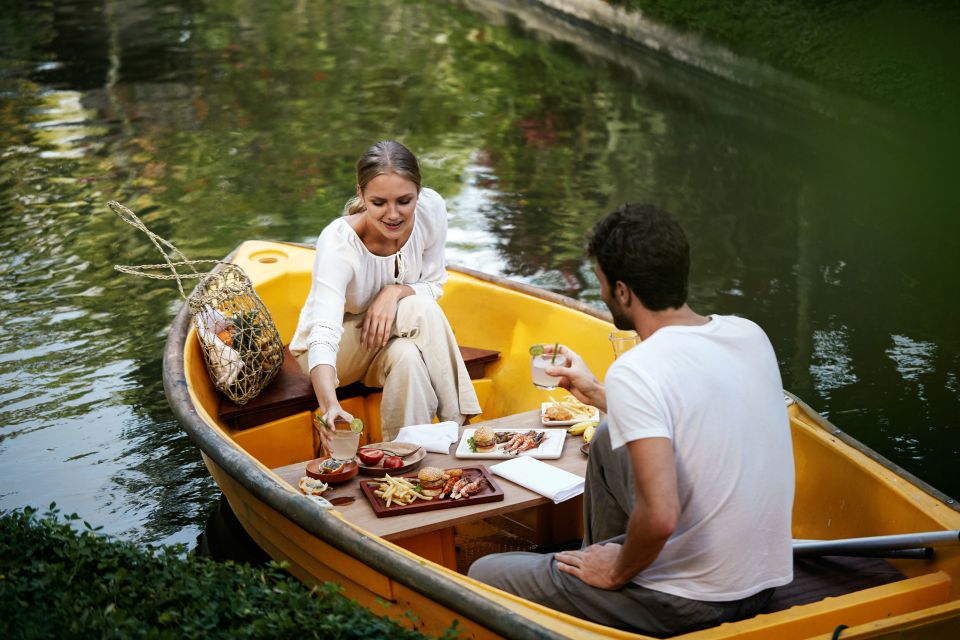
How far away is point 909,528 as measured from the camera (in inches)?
136

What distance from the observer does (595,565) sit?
3074 millimetres

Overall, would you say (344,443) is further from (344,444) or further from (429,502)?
(429,502)

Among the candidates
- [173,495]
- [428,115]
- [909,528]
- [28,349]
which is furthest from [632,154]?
[909,528]

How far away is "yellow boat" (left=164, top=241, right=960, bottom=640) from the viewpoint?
302cm

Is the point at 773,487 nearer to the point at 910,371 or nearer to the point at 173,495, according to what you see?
the point at 173,495

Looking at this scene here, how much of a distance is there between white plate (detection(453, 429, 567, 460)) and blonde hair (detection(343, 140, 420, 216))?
1.09 m

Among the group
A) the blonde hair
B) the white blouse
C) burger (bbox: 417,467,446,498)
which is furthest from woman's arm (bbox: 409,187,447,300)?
burger (bbox: 417,467,446,498)

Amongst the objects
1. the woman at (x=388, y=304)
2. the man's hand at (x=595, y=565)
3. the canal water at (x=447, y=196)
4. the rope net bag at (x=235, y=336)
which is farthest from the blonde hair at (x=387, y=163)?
the canal water at (x=447, y=196)

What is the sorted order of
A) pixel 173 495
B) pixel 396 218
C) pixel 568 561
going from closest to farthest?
pixel 568 561, pixel 396 218, pixel 173 495

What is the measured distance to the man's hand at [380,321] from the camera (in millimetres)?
4672

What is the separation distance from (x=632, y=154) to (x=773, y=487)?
9524 mm

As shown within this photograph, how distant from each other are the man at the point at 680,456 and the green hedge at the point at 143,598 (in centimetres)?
56

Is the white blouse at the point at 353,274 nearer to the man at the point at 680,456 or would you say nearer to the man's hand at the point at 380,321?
the man's hand at the point at 380,321

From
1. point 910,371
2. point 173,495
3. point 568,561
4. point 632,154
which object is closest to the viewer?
point 568,561
